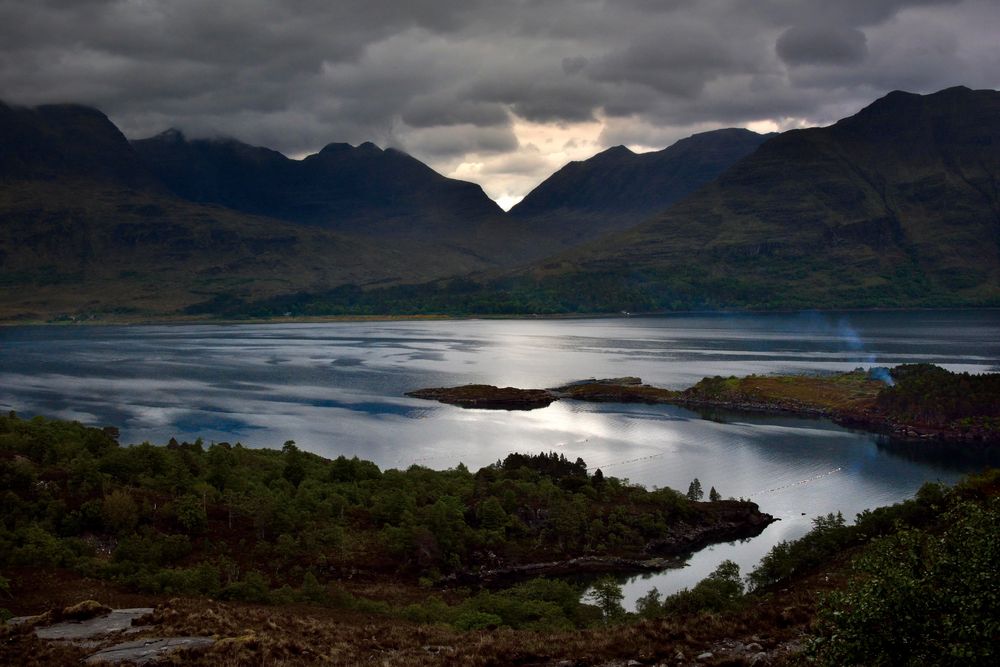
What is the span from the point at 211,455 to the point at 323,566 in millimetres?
19070

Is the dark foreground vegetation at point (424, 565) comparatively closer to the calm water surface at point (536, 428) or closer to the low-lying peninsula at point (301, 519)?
the low-lying peninsula at point (301, 519)

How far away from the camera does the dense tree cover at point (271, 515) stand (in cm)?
4519

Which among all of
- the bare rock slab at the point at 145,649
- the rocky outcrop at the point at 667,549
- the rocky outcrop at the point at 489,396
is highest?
the bare rock slab at the point at 145,649

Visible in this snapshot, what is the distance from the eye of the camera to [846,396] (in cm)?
13712

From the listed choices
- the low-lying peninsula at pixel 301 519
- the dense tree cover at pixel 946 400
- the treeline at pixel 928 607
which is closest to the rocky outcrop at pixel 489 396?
the dense tree cover at pixel 946 400

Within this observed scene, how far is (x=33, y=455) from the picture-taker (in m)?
58.2

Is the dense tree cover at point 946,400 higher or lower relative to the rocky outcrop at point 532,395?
higher

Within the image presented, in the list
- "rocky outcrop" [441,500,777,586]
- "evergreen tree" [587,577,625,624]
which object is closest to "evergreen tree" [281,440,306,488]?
"rocky outcrop" [441,500,777,586]

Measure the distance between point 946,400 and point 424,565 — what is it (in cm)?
9921

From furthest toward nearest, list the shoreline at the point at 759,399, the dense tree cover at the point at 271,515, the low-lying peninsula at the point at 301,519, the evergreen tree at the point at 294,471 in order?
1. the shoreline at the point at 759,399
2. the evergreen tree at the point at 294,471
3. the low-lying peninsula at the point at 301,519
4. the dense tree cover at the point at 271,515

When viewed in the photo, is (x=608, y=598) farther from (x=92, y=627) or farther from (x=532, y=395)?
(x=532, y=395)

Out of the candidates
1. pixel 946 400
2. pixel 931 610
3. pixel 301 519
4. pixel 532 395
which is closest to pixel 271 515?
pixel 301 519

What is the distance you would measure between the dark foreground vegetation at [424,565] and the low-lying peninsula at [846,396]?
6494cm

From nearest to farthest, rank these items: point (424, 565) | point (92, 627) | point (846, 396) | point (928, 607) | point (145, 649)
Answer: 1. point (928, 607)
2. point (145, 649)
3. point (92, 627)
4. point (424, 565)
5. point (846, 396)
